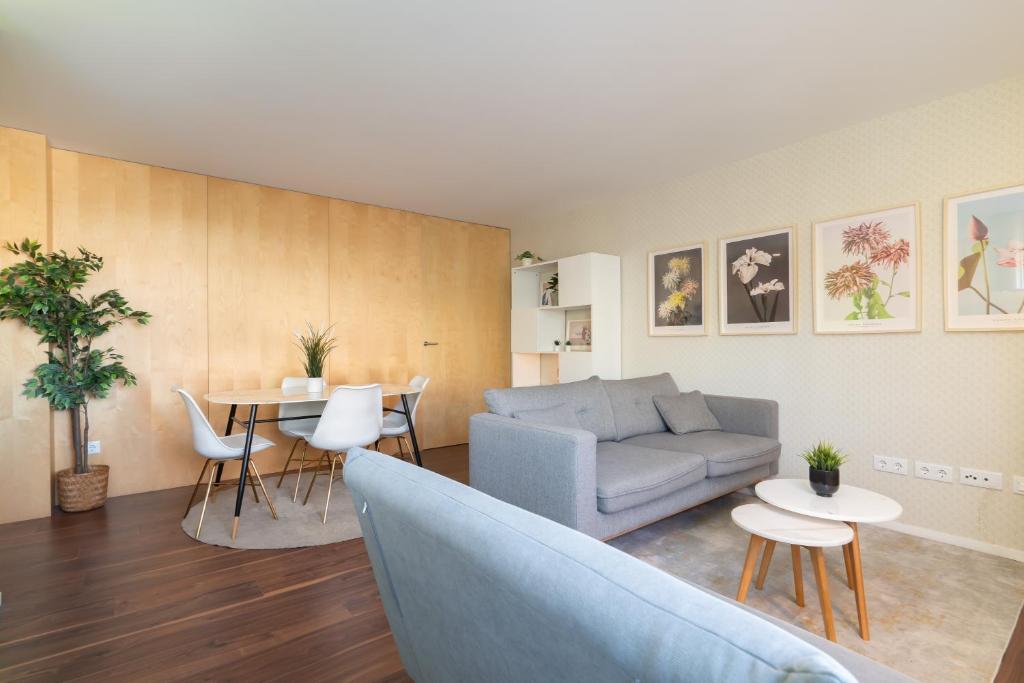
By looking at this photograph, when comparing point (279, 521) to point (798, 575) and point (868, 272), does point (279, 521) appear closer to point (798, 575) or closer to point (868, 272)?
point (798, 575)

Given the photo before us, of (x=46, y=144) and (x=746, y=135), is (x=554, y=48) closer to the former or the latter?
(x=746, y=135)

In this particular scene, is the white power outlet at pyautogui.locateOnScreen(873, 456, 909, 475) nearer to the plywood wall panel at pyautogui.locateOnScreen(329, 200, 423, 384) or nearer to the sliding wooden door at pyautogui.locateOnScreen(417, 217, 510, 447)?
the sliding wooden door at pyautogui.locateOnScreen(417, 217, 510, 447)

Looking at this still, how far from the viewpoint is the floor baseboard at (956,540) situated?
2.57 m

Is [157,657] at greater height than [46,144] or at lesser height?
lesser

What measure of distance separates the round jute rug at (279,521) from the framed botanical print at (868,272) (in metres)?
3.32

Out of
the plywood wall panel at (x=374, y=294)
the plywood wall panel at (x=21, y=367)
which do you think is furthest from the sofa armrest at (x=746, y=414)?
the plywood wall panel at (x=21, y=367)

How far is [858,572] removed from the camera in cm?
191

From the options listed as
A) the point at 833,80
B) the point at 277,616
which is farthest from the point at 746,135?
the point at 277,616

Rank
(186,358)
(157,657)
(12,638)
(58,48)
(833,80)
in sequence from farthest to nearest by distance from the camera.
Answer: (186,358), (833,80), (58,48), (12,638), (157,657)

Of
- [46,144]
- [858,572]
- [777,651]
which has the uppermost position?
[46,144]

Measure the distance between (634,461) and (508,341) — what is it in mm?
3325

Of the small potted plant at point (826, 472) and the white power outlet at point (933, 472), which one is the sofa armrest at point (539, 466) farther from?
the white power outlet at point (933, 472)

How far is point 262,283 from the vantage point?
4223 mm

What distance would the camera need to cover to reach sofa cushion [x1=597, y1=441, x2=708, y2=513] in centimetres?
241
